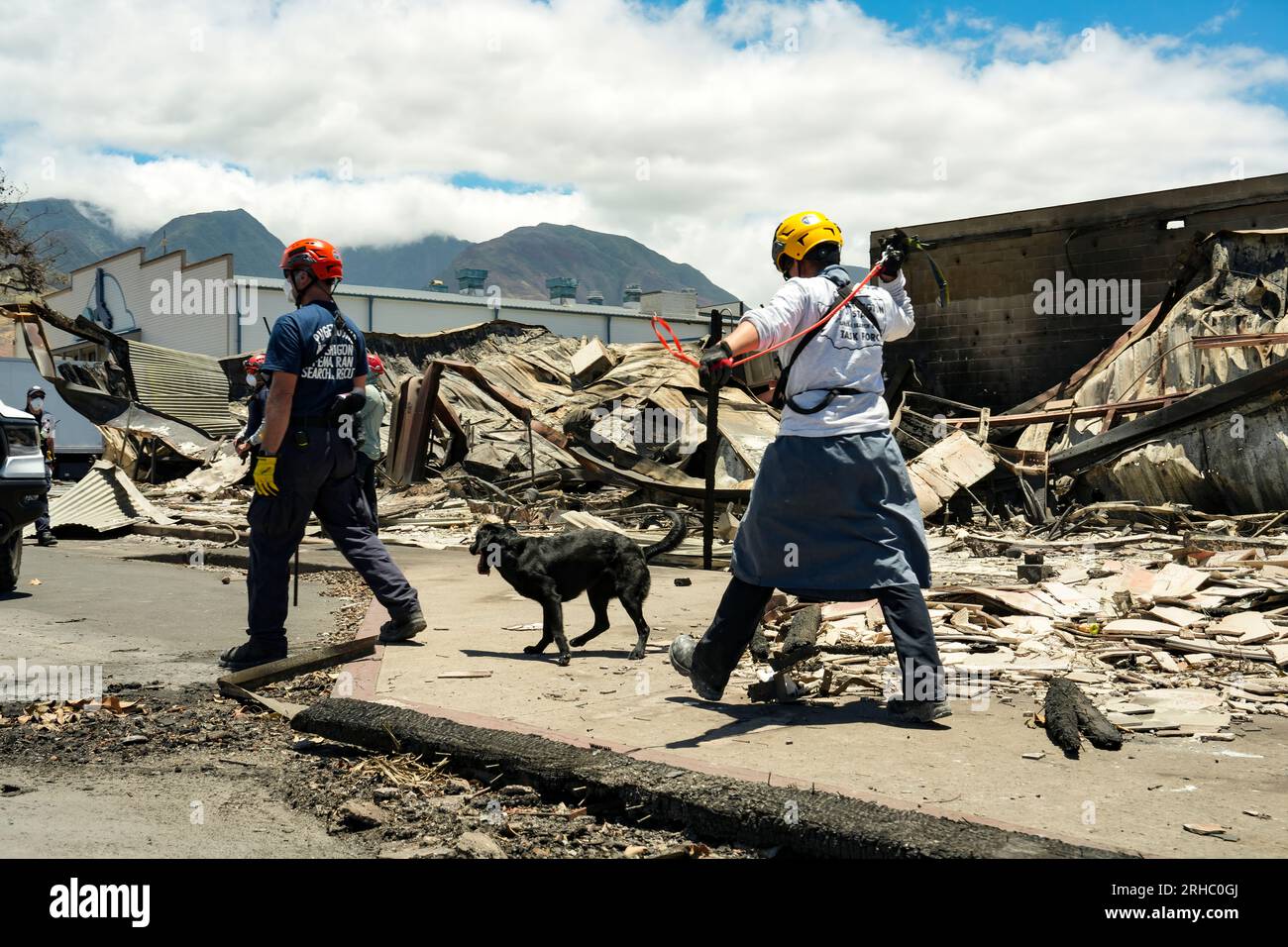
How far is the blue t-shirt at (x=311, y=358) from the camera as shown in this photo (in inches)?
227

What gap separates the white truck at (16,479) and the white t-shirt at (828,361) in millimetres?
6041

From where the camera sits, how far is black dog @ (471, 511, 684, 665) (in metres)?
Answer: 6.40

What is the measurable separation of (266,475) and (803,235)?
2870 millimetres

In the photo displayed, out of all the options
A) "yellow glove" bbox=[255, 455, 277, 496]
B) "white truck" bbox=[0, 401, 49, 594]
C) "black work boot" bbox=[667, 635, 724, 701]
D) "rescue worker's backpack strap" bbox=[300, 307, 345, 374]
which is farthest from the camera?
"white truck" bbox=[0, 401, 49, 594]

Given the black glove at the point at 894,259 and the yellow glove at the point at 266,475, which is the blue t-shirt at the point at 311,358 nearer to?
the yellow glove at the point at 266,475

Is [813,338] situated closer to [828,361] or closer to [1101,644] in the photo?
[828,361]

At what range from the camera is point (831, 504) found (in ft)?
14.8

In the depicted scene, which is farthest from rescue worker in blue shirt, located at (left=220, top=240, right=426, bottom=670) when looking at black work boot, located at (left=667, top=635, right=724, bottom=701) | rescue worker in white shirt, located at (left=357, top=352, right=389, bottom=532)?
black work boot, located at (left=667, top=635, right=724, bottom=701)

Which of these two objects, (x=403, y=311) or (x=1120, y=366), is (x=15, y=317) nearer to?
(x=1120, y=366)

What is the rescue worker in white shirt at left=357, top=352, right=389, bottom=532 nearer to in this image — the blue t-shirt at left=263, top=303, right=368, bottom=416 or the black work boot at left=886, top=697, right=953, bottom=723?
the blue t-shirt at left=263, top=303, right=368, bottom=416

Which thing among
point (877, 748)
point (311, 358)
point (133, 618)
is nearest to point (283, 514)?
point (311, 358)

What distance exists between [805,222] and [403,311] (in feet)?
138

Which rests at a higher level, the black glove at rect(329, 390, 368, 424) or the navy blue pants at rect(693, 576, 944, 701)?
the black glove at rect(329, 390, 368, 424)
